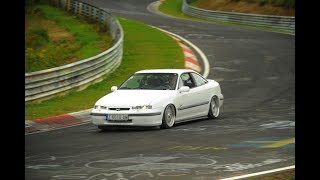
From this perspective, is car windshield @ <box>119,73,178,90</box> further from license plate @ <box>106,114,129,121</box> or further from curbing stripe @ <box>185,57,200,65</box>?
curbing stripe @ <box>185,57,200,65</box>

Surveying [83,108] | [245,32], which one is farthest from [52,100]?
[245,32]

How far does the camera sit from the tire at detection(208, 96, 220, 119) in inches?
693

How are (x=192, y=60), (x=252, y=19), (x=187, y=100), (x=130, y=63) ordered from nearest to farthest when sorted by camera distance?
(x=187, y=100) → (x=130, y=63) → (x=192, y=60) → (x=252, y=19)

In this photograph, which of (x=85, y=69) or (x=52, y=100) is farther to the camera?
(x=85, y=69)

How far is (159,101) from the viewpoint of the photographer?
15578 mm

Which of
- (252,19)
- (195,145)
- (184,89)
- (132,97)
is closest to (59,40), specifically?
(252,19)

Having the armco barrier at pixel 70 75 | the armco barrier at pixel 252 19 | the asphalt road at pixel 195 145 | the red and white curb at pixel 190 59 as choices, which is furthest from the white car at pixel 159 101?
the armco barrier at pixel 252 19

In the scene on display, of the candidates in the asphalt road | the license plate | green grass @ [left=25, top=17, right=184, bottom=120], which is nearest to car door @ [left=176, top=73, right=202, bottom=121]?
the asphalt road

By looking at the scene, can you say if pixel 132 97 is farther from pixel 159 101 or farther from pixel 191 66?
pixel 191 66

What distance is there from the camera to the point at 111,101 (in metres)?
15.7

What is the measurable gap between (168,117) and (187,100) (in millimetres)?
959

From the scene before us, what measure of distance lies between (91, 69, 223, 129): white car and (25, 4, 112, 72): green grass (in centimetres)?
1145
